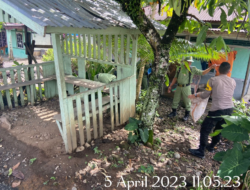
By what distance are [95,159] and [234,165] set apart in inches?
92.0

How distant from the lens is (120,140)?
433 centimetres

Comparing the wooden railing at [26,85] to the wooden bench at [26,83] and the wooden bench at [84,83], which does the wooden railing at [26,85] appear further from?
the wooden bench at [84,83]

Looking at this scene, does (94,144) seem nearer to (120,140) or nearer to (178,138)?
(120,140)

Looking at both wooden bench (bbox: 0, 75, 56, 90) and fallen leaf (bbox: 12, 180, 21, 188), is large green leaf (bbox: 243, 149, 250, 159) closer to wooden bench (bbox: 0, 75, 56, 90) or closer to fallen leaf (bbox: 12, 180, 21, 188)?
fallen leaf (bbox: 12, 180, 21, 188)

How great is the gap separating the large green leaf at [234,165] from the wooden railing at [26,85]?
18.6 feet

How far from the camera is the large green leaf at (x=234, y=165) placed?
236cm

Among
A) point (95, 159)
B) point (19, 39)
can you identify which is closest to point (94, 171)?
point (95, 159)

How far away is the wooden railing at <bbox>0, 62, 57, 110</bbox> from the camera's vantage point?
5.66 m

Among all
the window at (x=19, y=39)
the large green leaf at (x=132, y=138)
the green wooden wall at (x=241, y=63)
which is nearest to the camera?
the large green leaf at (x=132, y=138)

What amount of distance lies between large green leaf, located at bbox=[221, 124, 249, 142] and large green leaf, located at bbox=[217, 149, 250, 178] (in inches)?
7.6

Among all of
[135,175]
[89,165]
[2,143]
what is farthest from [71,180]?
[2,143]

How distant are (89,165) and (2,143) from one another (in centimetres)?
221

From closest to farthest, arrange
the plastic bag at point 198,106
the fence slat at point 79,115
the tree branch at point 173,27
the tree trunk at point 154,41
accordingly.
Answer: the tree trunk at point 154,41 < the tree branch at point 173,27 < the fence slat at point 79,115 < the plastic bag at point 198,106

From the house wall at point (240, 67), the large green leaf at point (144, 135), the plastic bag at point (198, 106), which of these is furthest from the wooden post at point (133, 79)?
the house wall at point (240, 67)
